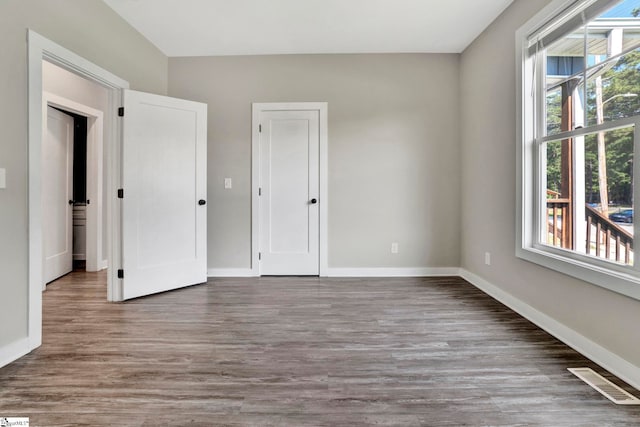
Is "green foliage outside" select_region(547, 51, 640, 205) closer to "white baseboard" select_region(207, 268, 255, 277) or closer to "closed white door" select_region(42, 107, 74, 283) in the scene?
"white baseboard" select_region(207, 268, 255, 277)

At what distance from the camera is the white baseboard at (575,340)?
173 centimetres

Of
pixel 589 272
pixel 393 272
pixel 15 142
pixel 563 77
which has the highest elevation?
pixel 563 77

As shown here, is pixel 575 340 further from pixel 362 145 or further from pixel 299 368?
pixel 362 145

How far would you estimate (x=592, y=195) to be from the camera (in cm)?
212

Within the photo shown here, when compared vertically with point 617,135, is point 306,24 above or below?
above

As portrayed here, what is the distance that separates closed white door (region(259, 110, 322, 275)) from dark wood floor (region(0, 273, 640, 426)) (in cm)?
101

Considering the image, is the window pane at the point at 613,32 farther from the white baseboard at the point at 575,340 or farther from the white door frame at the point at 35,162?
the white door frame at the point at 35,162

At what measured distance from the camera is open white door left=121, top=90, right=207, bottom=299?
3080mm

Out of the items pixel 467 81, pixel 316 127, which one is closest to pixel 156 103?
pixel 316 127

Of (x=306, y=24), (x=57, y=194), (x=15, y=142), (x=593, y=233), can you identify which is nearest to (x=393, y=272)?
(x=593, y=233)

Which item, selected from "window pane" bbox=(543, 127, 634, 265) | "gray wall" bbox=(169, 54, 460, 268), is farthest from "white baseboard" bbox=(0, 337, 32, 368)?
"window pane" bbox=(543, 127, 634, 265)

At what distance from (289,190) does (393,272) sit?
1.64m

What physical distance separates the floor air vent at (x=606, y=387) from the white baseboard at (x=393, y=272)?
2111mm

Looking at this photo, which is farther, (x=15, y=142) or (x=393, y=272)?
(x=393, y=272)
